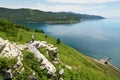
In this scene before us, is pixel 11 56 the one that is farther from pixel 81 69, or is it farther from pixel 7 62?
pixel 81 69

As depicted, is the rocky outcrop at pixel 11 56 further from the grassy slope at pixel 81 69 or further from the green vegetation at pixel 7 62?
the grassy slope at pixel 81 69

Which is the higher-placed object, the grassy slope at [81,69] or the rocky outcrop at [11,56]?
the rocky outcrop at [11,56]

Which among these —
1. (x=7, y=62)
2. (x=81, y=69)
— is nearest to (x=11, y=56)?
(x=7, y=62)

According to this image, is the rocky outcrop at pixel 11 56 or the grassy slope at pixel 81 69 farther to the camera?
the grassy slope at pixel 81 69

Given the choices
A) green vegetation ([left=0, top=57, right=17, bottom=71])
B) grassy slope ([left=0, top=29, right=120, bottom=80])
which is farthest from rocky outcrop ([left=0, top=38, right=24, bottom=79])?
grassy slope ([left=0, top=29, right=120, bottom=80])

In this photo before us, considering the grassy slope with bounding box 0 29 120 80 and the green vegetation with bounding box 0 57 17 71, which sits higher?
the green vegetation with bounding box 0 57 17 71

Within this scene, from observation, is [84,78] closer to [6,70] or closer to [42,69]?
[42,69]

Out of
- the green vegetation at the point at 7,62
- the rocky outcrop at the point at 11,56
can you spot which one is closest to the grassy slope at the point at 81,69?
the rocky outcrop at the point at 11,56

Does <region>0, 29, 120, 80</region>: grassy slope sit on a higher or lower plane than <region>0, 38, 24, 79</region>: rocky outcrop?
lower

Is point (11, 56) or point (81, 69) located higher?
point (11, 56)

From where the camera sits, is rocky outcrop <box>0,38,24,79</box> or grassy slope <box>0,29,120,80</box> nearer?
rocky outcrop <box>0,38,24,79</box>

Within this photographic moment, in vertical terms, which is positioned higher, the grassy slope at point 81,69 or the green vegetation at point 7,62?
the green vegetation at point 7,62

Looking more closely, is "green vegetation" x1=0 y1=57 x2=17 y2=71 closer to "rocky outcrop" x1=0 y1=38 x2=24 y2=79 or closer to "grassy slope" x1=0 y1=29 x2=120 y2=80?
"rocky outcrop" x1=0 y1=38 x2=24 y2=79

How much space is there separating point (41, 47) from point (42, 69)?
10636 millimetres
